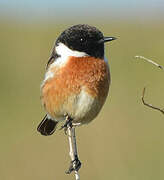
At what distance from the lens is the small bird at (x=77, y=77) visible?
5.59m

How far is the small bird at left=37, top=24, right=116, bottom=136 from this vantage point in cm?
559

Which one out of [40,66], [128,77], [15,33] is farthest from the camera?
[15,33]

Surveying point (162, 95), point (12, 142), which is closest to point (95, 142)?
point (12, 142)

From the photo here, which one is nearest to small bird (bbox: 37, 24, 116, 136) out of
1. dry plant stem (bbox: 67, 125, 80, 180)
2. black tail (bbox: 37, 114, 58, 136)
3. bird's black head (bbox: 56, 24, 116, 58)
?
bird's black head (bbox: 56, 24, 116, 58)

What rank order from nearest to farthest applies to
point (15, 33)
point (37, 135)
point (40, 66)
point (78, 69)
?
point (78, 69), point (37, 135), point (40, 66), point (15, 33)

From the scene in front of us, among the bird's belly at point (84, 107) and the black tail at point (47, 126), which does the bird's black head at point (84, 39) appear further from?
the black tail at point (47, 126)

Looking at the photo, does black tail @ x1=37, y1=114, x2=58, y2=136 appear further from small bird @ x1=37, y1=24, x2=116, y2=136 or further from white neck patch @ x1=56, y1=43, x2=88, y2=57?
white neck patch @ x1=56, y1=43, x2=88, y2=57

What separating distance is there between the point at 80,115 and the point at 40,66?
6047 mm

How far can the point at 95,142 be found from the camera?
8.77 meters

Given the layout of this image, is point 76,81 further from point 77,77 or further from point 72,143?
point 72,143

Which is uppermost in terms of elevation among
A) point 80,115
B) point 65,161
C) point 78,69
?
point 78,69

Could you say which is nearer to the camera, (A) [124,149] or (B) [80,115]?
(B) [80,115]

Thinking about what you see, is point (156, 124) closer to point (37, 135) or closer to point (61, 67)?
point (37, 135)

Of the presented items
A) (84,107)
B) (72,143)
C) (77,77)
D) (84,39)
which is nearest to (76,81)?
(77,77)
